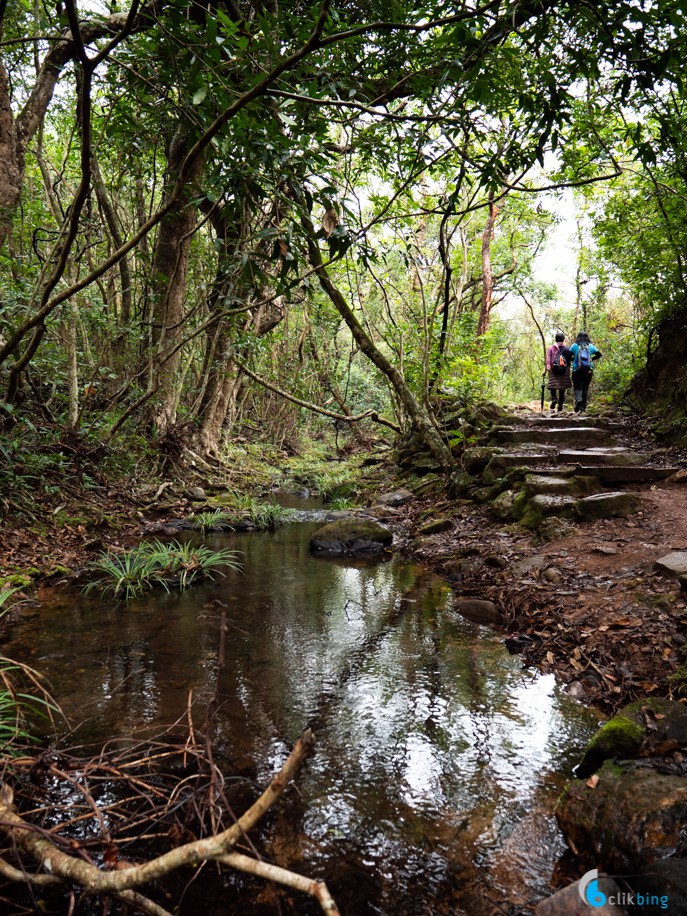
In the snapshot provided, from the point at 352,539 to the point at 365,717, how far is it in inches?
176

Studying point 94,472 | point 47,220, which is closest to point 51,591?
point 94,472

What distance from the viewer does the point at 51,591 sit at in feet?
16.4

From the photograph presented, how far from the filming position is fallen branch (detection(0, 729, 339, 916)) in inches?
38.2

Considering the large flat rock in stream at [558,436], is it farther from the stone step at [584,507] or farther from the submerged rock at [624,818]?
the submerged rock at [624,818]

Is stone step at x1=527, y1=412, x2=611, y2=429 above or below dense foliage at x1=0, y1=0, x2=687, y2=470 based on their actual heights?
below

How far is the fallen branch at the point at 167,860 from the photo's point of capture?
3.18 ft

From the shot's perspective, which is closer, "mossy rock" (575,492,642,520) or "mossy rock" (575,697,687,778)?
"mossy rock" (575,697,687,778)

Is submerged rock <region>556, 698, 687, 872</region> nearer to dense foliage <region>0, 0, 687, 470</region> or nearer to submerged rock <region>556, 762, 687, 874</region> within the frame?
submerged rock <region>556, 762, 687, 874</region>

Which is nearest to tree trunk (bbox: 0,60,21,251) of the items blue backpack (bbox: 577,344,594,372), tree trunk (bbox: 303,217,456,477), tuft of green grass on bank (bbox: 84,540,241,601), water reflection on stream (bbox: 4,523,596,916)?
tuft of green grass on bank (bbox: 84,540,241,601)

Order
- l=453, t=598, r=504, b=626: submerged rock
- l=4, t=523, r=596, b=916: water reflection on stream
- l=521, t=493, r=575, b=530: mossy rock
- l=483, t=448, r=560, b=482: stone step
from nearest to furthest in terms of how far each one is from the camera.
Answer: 1. l=4, t=523, r=596, b=916: water reflection on stream
2. l=453, t=598, r=504, b=626: submerged rock
3. l=521, t=493, r=575, b=530: mossy rock
4. l=483, t=448, r=560, b=482: stone step

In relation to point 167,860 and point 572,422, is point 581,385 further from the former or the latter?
point 167,860

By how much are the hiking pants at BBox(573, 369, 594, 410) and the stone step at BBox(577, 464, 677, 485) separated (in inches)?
187

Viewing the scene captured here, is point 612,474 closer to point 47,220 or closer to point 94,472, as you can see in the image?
point 94,472

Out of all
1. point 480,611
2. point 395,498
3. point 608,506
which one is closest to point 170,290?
point 395,498
